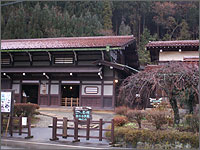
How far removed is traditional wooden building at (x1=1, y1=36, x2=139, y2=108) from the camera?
1956cm

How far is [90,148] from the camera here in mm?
8867

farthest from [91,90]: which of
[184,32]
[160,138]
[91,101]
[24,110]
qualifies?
[184,32]

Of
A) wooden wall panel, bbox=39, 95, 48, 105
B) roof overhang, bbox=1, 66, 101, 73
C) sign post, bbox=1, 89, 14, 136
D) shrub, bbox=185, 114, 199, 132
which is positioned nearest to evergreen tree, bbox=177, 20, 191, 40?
roof overhang, bbox=1, 66, 101, 73

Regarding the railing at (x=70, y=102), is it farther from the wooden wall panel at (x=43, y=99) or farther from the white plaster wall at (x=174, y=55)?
the white plaster wall at (x=174, y=55)

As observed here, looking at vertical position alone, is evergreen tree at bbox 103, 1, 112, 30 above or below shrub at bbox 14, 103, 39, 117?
above

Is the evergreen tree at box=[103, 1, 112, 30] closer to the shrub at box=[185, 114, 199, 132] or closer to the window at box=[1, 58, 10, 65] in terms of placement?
the window at box=[1, 58, 10, 65]

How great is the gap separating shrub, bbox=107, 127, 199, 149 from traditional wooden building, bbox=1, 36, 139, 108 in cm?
975

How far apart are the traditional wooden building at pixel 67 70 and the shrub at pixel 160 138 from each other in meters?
9.75

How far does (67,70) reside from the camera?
19.7 metres

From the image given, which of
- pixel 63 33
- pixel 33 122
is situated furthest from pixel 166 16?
pixel 33 122

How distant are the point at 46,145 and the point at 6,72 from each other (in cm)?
1302

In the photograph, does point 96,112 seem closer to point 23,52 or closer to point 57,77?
point 57,77

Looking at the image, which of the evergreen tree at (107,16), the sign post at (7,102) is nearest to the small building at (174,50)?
the sign post at (7,102)

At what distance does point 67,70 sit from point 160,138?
12.0 metres
